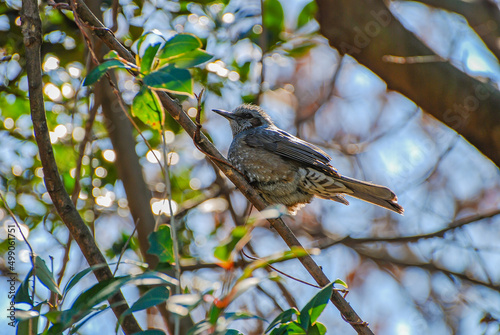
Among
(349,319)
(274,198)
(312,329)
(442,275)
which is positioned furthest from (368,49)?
(312,329)

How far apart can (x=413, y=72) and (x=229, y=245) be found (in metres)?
3.89

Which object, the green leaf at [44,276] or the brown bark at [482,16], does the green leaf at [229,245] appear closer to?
the green leaf at [44,276]

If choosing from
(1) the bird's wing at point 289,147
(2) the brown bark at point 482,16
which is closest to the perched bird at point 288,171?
(1) the bird's wing at point 289,147

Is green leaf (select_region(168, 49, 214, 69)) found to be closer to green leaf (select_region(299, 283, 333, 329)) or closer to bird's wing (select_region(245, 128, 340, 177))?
green leaf (select_region(299, 283, 333, 329))

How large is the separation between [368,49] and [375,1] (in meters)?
0.49

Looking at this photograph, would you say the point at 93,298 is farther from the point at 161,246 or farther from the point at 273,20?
the point at 273,20

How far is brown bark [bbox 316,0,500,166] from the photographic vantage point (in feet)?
15.0

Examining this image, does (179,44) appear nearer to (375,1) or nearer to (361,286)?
Answer: (375,1)

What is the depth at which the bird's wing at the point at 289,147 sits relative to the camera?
4.07 metres

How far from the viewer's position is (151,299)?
1.59 m

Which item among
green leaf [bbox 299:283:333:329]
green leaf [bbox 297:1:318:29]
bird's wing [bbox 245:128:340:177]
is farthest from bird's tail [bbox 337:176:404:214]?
green leaf [bbox 299:283:333:329]

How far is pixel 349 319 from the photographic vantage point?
2.36 m

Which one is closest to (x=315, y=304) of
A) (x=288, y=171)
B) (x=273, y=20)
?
(x=288, y=171)

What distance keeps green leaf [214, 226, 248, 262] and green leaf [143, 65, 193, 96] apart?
18.6 inches
